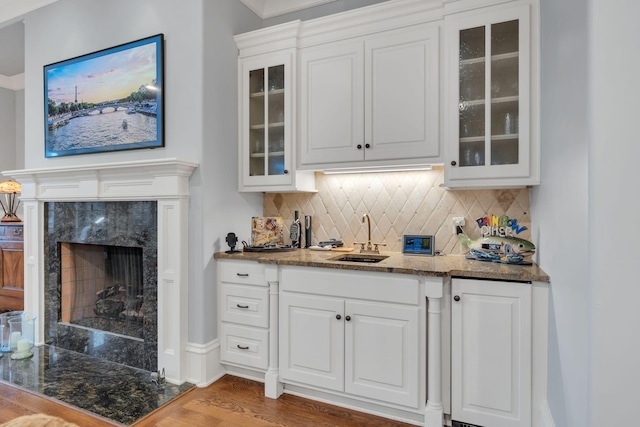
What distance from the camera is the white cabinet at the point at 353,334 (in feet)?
6.48

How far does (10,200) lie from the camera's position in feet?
14.3

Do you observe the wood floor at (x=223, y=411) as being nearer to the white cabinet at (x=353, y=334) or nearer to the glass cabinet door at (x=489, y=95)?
the white cabinet at (x=353, y=334)

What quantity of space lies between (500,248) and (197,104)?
223 cm

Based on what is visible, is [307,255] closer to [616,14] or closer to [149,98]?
[149,98]

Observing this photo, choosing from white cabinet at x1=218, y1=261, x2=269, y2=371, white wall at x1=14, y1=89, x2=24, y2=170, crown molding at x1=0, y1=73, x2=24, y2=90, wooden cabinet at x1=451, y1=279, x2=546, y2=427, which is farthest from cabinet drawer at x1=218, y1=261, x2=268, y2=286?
crown molding at x1=0, y1=73, x2=24, y2=90

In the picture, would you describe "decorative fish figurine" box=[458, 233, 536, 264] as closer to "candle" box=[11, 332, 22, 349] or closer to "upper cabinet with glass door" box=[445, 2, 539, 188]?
"upper cabinet with glass door" box=[445, 2, 539, 188]

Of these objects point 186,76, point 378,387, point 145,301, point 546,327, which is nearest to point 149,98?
point 186,76

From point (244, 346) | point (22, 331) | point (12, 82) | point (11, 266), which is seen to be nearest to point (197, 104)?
point (244, 346)

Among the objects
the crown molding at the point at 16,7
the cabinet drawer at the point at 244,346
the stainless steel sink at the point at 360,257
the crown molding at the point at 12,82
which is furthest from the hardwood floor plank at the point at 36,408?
the crown molding at the point at 12,82

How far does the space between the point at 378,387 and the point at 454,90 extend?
1.85 m

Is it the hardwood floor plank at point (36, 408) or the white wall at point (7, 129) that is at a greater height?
the white wall at point (7, 129)

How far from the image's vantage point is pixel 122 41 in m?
2.81

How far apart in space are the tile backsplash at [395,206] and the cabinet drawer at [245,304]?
0.74m

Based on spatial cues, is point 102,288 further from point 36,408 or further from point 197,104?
point 197,104
